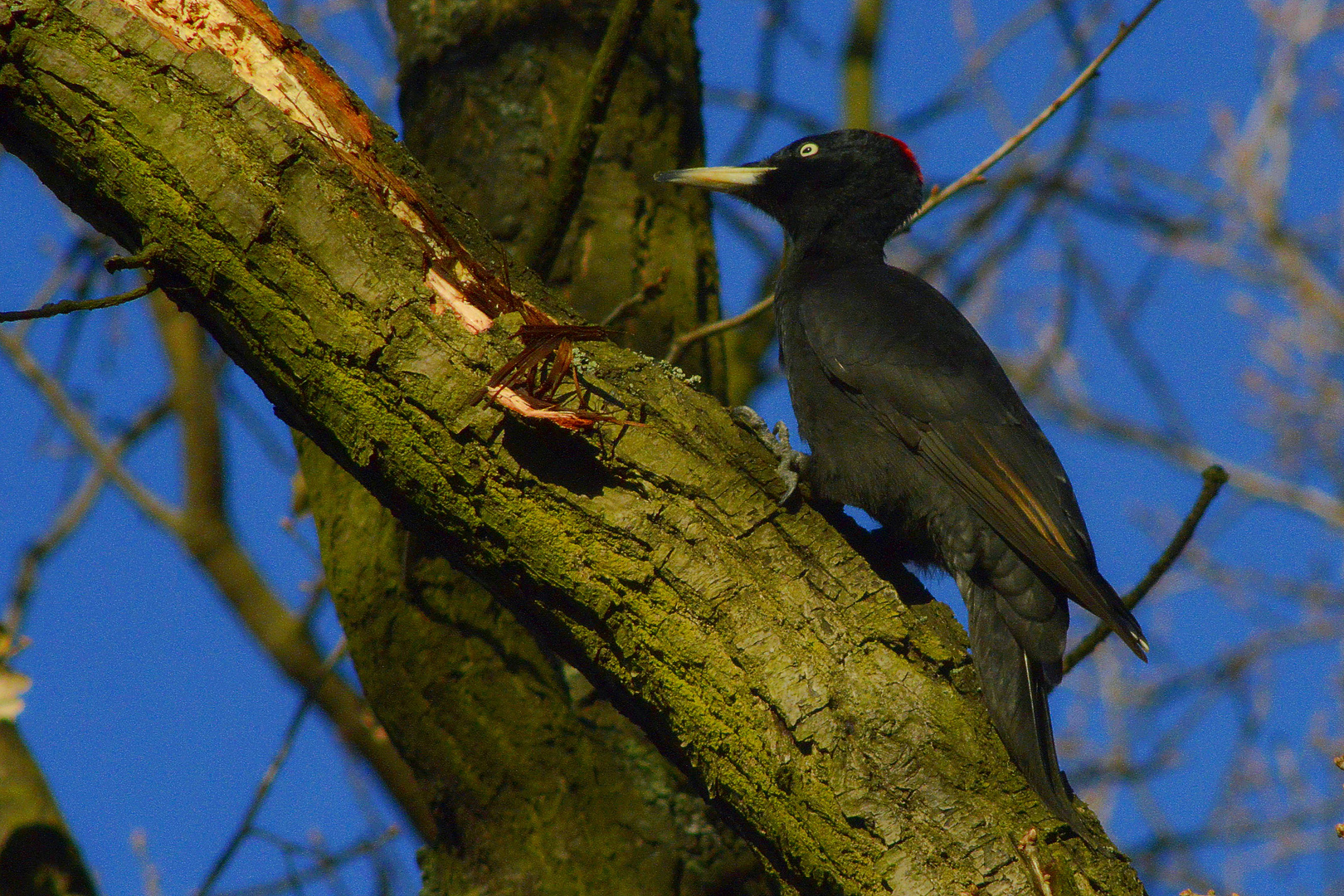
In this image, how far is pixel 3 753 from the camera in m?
3.22

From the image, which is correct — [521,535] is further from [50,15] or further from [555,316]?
[50,15]

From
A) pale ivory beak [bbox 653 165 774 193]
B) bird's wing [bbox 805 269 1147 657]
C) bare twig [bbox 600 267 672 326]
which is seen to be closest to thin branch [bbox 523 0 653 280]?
bare twig [bbox 600 267 672 326]

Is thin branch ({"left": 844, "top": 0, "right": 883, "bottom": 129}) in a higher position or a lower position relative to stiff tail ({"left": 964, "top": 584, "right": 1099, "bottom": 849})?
higher

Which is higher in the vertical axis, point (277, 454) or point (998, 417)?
point (277, 454)

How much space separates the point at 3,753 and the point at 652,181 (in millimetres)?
2463

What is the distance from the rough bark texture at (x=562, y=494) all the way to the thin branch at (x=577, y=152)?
0.76m

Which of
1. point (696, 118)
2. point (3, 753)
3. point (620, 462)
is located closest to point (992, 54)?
point (696, 118)

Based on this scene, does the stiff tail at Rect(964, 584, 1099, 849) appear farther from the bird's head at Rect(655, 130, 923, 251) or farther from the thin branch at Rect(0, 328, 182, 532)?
the thin branch at Rect(0, 328, 182, 532)

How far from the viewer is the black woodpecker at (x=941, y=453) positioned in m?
2.84

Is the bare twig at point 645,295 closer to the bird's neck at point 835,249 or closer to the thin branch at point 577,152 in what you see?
the thin branch at point 577,152

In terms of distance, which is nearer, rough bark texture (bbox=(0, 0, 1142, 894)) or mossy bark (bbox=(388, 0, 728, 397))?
rough bark texture (bbox=(0, 0, 1142, 894))

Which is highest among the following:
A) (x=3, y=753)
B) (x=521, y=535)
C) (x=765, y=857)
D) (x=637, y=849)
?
(x=3, y=753)

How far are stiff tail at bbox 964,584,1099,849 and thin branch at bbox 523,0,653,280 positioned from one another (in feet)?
4.70

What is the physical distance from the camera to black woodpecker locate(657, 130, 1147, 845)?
9.33 ft
